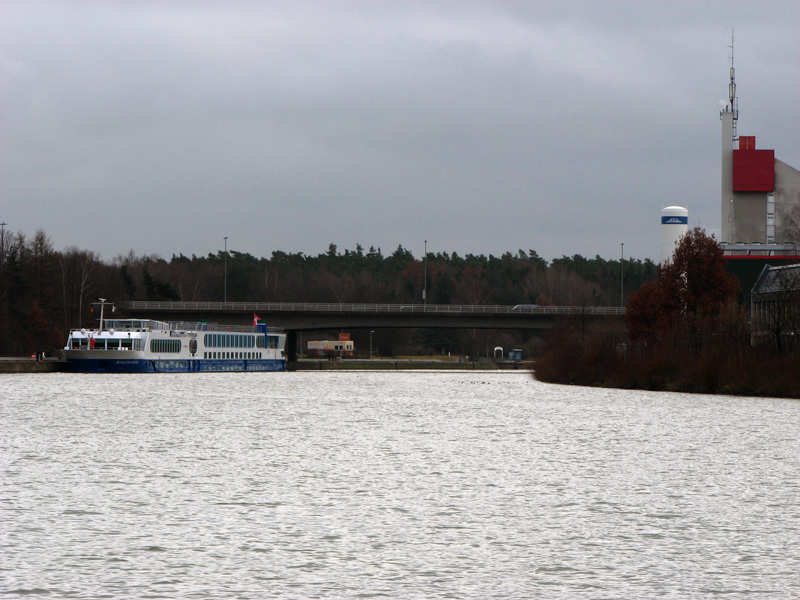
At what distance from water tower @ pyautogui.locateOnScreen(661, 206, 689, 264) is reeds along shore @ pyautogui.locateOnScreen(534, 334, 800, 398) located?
114ft

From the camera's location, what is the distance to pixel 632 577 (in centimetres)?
1311

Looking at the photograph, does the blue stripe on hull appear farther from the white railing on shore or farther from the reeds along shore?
the reeds along shore

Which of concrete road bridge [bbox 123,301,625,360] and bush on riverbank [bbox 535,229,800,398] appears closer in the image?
bush on riverbank [bbox 535,229,800,398]

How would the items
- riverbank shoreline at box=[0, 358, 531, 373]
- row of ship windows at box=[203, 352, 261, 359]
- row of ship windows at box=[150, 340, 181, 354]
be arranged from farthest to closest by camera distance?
riverbank shoreline at box=[0, 358, 531, 373] → row of ship windows at box=[203, 352, 261, 359] → row of ship windows at box=[150, 340, 181, 354]

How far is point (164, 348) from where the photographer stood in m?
100

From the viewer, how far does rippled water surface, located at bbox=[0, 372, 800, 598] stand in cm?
1289

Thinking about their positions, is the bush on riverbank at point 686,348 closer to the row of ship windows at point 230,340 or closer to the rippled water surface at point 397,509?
the rippled water surface at point 397,509

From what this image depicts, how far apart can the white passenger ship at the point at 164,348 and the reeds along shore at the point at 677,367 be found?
120 ft

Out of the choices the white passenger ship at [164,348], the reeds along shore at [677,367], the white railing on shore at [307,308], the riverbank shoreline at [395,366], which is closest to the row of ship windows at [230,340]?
the white passenger ship at [164,348]

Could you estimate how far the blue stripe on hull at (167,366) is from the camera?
93562 millimetres

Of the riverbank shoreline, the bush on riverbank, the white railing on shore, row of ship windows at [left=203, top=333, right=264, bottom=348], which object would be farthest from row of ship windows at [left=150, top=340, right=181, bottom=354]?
the bush on riverbank

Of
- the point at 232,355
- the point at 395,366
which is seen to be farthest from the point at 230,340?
the point at 395,366

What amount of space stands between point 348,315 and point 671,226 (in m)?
37.7

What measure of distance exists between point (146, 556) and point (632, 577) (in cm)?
598
